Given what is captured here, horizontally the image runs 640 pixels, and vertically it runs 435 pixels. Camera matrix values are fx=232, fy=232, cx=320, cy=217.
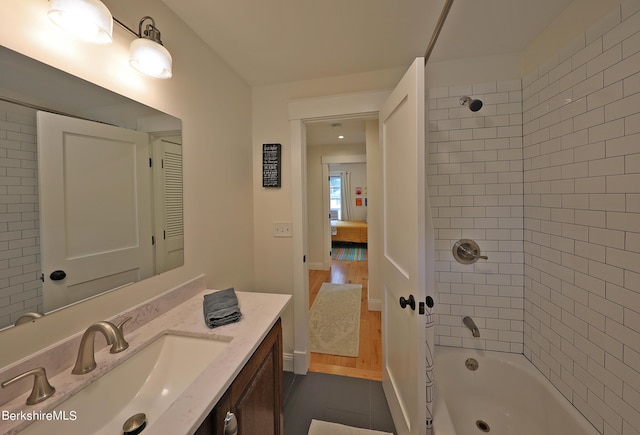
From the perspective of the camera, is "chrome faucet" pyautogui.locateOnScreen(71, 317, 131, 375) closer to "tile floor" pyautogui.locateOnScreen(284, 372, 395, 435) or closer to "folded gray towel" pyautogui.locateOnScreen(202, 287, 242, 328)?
"folded gray towel" pyautogui.locateOnScreen(202, 287, 242, 328)

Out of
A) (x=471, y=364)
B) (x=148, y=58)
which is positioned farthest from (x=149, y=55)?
(x=471, y=364)

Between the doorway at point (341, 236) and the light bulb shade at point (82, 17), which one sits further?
the doorway at point (341, 236)

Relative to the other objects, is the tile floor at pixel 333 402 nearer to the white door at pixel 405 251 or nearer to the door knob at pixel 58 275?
the white door at pixel 405 251

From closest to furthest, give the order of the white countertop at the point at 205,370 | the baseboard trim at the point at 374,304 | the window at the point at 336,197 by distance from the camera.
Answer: the white countertop at the point at 205,370 < the baseboard trim at the point at 374,304 < the window at the point at 336,197

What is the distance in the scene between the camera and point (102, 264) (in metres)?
0.88

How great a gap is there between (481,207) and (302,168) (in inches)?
50.7

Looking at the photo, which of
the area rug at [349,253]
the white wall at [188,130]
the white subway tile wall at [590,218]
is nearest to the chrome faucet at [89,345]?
the white wall at [188,130]

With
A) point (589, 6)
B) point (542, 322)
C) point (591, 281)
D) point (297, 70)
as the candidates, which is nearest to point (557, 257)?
point (591, 281)

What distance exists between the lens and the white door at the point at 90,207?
72 cm

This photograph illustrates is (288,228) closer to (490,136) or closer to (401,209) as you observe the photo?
(401,209)

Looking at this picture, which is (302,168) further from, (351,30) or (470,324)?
(470,324)

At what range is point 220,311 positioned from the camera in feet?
3.26

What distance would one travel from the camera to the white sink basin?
641mm

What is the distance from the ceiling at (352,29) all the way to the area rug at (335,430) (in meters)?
2.33
